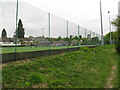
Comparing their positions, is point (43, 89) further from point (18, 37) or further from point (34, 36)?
point (34, 36)

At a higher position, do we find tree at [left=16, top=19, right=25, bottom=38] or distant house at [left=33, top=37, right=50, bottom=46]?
tree at [left=16, top=19, right=25, bottom=38]

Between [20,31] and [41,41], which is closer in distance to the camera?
[20,31]

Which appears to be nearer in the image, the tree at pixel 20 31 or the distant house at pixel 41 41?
the tree at pixel 20 31

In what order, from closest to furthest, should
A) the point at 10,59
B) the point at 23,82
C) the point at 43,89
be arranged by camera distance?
the point at 43,89 → the point at 23,82 → the point at 10,59

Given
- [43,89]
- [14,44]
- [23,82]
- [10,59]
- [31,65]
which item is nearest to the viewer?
[43,89]

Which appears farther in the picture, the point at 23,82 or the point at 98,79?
the point at 98,79

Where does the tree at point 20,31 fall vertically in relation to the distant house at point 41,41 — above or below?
above

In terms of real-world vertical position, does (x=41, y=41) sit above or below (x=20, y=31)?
below

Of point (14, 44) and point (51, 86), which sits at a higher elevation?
point (14, 44)

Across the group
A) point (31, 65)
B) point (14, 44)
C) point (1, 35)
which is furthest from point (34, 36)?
point (31, 65)

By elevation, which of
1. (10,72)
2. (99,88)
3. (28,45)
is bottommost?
(99,88)

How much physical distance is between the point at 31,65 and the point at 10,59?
123cm

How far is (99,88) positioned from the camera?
15.0 feet

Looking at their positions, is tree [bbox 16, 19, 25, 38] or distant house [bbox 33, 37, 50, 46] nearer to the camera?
tree [bbox 16, 19, 25, 38]
